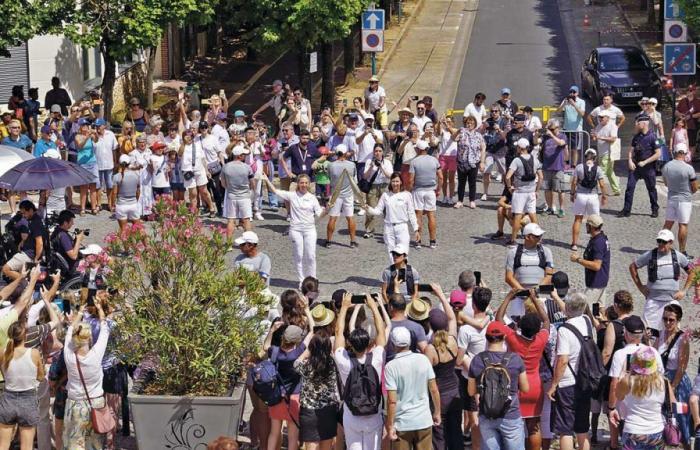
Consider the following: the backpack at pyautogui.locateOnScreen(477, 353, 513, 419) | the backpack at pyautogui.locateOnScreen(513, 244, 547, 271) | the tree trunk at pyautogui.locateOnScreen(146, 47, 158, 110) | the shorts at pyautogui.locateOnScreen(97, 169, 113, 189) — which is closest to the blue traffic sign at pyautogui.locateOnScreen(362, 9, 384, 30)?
the tree trunk at pyautogui.locateOnScreen(146, 47, 158, 110)

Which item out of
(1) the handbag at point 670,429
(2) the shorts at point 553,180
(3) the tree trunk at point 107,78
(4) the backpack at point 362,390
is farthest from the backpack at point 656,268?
(3) the tree trunk at point 107,78

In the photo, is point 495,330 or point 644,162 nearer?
point 495,330

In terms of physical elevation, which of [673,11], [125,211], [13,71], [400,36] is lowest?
[125,211]

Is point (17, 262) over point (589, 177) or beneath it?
beneath

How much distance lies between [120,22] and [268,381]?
19.2m

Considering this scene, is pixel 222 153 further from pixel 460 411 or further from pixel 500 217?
pixel 460 411

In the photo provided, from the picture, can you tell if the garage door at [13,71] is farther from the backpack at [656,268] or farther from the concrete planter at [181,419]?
the concrete planter at [181,419]

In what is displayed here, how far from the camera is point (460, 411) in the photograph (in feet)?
40.3

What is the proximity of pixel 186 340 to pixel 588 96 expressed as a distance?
2468 centimetres

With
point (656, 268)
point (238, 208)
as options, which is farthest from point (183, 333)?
point (238, 208)

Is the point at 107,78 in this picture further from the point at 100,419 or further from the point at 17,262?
the point at 100,419

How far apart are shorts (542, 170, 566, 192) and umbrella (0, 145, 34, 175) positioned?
865 centimetres

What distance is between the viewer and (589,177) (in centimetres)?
1995

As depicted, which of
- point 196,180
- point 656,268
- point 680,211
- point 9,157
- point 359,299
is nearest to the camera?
point 359,299
